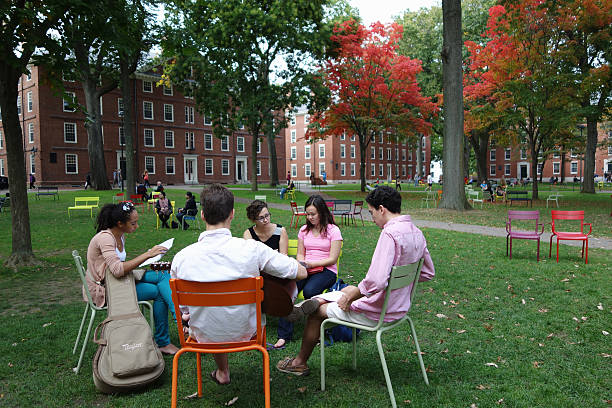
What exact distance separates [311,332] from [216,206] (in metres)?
1.40

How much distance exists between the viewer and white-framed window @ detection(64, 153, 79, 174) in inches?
1590

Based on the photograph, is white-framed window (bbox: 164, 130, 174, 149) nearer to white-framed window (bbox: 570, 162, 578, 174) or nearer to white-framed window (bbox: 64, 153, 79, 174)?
white-framed window (bbox: 64, 153, 79, 174)

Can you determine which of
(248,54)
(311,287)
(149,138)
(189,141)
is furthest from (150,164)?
(311,287)

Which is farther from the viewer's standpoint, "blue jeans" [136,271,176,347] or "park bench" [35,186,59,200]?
"park bench" [35,186,59,200]

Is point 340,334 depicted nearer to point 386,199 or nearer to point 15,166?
point 386,199

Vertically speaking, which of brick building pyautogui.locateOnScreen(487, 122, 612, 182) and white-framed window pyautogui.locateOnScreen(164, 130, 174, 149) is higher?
white-framed window pyautogui.locateOnScreen(164, 130, 174, 149)

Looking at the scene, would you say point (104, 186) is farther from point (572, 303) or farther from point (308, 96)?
point (572, 303)

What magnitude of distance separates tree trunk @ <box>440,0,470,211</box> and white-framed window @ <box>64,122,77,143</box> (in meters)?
36.7

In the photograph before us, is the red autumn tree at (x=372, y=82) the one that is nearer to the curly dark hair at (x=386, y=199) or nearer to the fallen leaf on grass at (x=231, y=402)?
the curly dark hair at (x=386, y=199)

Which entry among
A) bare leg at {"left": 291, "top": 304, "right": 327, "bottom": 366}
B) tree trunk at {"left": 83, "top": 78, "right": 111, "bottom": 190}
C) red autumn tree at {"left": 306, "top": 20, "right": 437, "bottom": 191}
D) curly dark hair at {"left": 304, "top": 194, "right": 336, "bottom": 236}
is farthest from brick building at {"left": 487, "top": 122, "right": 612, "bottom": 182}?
bare leg at {"left": 291, "top": 304, "right": 327, "bottom": 366}

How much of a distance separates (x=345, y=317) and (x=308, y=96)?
23.2 meters

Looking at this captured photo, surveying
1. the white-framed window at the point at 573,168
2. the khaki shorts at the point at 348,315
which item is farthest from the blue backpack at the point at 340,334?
the white-framed window at the point at 573,168

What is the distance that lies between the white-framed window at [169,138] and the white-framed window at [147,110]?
2.32 meters

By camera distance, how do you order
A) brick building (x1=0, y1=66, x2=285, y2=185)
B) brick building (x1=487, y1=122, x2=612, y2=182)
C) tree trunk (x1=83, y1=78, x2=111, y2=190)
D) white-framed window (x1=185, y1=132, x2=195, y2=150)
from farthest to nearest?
1. brick building (x1=487, y1=122, x2=612, y2=182)
2. white-framed window (x1=185, y1=132, x2=195, y2=150)
3. brick building (x1=0, y1=66, x2=285, y2=185)
4. tree trunk (x1=83, y1=78, x2=111, y2=190)
